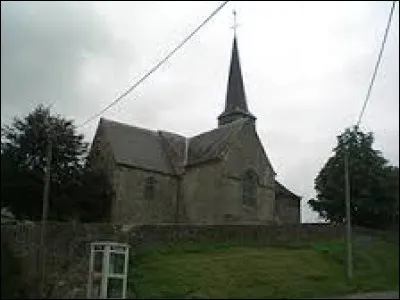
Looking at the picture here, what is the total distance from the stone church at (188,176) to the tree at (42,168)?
3.42 metres

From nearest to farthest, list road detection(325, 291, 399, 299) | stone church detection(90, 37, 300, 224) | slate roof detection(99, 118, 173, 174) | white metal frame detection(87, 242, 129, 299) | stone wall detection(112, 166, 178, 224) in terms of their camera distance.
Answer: road detection(325, 291, 399, 299) → white metal frame detection(87, 242, 129, 299) → stone wall detection(112, 166, 178, 224) → stone church detection(90, 37, 300, 224) → slate roof detection(99, 118, 173, 174)

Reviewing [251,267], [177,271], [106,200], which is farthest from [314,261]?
[106,200]

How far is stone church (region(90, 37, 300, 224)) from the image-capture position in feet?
151

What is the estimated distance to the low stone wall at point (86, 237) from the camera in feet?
74.0

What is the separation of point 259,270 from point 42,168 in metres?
21.7

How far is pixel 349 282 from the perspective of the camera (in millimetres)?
15789

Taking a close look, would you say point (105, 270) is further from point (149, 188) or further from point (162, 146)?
point (162, 146)

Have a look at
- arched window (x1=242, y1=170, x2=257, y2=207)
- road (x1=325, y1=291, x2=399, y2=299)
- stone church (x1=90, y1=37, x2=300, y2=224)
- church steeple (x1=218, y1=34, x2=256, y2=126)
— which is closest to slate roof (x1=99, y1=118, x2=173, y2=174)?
stone church (x1=90, y1=37, x2=300, y2=224)

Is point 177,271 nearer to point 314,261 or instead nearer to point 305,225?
point 314,261

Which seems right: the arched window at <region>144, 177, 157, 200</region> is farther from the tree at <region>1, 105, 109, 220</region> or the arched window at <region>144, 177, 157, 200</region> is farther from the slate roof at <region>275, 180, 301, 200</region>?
the slate roof at <region>275, 180, 301, 200</region>

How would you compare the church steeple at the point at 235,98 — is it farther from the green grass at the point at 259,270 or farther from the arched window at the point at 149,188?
the green grass at the point at 259,270

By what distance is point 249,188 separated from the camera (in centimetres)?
4822

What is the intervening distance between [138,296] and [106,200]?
2571 centimetres

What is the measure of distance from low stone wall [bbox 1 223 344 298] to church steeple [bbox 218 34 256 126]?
27.1 metres
